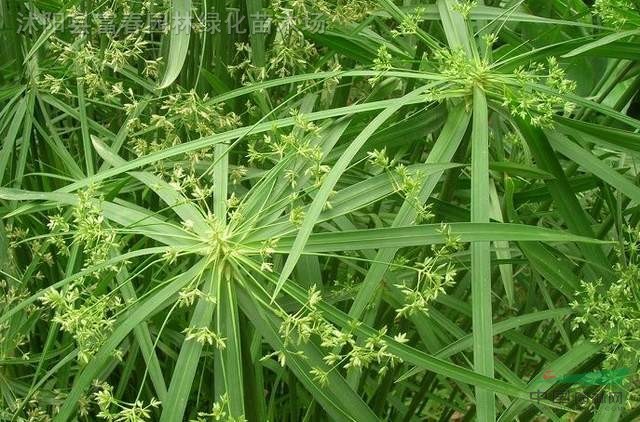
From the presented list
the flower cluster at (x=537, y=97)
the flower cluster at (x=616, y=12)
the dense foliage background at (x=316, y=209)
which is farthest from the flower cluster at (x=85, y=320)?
the flower cluster at (x=616, y=12)

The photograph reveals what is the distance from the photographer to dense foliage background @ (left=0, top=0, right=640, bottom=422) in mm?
1003

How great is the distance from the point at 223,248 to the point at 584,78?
3.01 feet

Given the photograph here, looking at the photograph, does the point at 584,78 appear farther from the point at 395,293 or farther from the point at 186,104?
the point at 186,104

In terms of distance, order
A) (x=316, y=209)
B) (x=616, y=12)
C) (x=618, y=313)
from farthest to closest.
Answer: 1. (x=616, y=12)
2. (x=618, y=313)
3. (x=316, y=209)

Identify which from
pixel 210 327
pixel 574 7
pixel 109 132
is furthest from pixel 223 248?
pixel 574 7

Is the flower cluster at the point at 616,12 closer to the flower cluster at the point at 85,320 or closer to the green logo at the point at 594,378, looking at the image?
the green logo at the point at 594,378

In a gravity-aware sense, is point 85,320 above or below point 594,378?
above

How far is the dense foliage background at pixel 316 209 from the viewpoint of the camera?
1.00 m

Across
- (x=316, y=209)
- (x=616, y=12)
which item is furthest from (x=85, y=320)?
(x=616, y=12)

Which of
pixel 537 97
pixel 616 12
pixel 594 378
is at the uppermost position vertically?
pixel 616 12

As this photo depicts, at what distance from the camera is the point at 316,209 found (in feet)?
3.08

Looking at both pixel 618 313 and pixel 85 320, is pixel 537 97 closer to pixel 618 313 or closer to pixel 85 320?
pixel 618 313

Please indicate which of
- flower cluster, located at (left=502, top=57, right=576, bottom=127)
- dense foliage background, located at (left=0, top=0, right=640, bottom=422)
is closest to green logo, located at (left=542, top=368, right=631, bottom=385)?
dense foliage background, located at (left=0, top=0, right=640, bottom=422)

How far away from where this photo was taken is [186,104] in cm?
122
